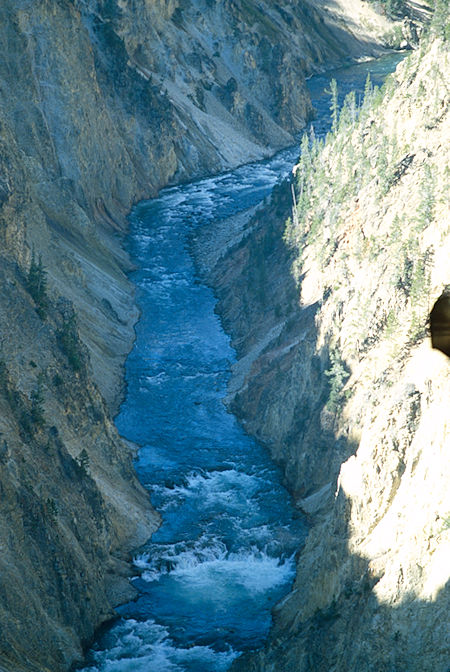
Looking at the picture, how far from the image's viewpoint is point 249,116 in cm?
10794

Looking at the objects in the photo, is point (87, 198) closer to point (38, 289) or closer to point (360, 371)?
point (38, 289)

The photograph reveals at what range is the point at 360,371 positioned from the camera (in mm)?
46969

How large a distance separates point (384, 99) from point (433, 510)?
38.8 metres

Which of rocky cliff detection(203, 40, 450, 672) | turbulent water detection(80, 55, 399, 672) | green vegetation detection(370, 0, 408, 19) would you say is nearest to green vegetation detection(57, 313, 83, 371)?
turbulent water detection(80, 55, 399, 672)

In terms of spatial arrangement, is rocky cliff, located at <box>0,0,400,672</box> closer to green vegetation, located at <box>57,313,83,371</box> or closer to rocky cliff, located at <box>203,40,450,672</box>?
green vegetation, located at <box>57,313,83,371</box>

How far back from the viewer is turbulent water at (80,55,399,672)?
3784 cm

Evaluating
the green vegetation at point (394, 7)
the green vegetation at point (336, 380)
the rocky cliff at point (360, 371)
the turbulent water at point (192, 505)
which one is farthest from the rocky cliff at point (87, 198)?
the green vegetation at point (336, 380)

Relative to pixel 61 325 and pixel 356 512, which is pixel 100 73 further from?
pixel 356 512

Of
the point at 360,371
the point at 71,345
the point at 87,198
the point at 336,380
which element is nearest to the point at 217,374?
the point at 336,380

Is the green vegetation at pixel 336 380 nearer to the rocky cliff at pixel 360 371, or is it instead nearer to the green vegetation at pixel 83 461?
the rocky cliff at pixel 360 371

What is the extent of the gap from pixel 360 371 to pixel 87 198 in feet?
120

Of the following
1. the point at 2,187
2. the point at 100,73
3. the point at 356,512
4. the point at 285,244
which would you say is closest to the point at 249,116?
the point at 100,73

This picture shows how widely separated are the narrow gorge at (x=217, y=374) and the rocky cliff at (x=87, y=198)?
163 mm

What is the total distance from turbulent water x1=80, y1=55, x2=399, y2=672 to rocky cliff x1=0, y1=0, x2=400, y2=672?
1.23 metres
